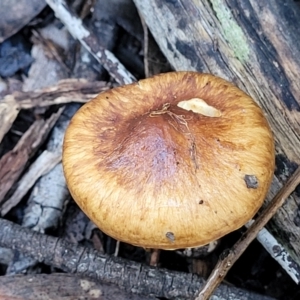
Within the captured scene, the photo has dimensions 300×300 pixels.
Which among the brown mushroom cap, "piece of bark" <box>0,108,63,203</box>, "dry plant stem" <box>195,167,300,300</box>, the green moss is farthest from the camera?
"piece of bark" <box>0,108,63,203</box>

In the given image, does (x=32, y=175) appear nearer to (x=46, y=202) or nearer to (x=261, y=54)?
(x=46, y=202)

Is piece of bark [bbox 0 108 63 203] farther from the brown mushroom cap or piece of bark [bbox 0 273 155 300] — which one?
the brown mushroom cap

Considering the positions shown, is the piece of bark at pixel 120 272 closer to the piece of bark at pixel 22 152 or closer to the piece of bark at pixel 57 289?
the piece of bark at pixel 57 289

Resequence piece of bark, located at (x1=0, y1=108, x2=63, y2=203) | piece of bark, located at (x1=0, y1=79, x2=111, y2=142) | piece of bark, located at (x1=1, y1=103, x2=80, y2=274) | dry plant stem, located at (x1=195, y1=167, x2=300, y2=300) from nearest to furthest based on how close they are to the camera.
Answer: dry plant stem, located at (x1=195, y1=167, x2=300, y2=300), piece of bark, located at (x1=1, y1=103, x2=80, y2=274), piece of bark, located at (x1=0, y1=108, x2=63, y2=203), piece of bark, located at (x1=0, y1=79, x2=111, y2=142)

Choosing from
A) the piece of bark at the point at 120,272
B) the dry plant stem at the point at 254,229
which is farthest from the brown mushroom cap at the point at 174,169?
the piece of bark at the point at 120,272

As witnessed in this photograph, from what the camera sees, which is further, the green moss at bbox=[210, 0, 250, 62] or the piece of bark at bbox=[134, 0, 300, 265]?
the green moss at bbox=[210, 0, 250, 62]

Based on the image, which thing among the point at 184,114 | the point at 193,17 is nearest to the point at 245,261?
the point at 184,114

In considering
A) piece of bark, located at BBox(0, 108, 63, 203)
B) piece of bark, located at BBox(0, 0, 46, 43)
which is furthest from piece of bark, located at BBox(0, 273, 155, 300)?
piece of bark, located at BBox(0, 0, 46, 43)
